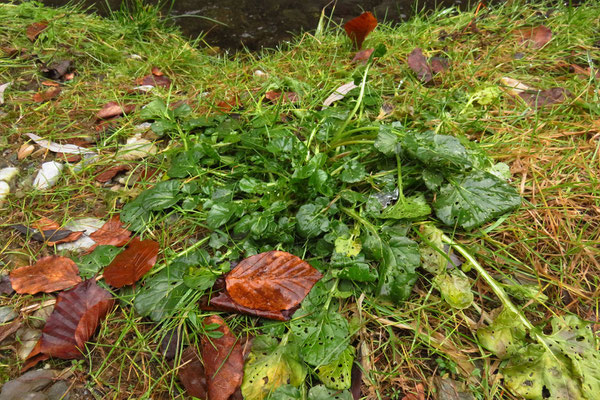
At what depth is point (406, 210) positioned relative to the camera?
4.97 feet

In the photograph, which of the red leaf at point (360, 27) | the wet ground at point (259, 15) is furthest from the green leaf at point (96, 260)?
the wet ground at point (259, 15)

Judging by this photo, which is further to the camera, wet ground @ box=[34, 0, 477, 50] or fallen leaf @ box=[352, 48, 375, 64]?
wet ground @ box=[34, 0, 477, 50]

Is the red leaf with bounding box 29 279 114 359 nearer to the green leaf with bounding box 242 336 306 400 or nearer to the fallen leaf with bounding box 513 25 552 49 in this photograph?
the green leaf with bounding box 242 336 306 400

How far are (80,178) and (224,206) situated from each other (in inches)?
36.7

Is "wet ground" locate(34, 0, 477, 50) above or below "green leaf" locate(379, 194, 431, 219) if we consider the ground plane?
above

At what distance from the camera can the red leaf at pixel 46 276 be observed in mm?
1512

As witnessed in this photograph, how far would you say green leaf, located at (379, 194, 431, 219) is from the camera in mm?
1496

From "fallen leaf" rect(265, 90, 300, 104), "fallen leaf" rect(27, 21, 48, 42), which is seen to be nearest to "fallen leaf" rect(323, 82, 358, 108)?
"fallen leaf" rect(265, 90, 300, 104)

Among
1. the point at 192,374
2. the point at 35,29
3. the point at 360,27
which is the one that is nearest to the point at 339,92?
the point at 360,27

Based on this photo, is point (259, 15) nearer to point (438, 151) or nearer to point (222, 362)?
point (438, 151)

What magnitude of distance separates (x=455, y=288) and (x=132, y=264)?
4.08ft

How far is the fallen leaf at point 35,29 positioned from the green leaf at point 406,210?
293cm

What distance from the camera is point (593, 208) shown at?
166cm

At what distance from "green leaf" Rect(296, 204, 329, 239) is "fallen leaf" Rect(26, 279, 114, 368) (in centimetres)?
79
